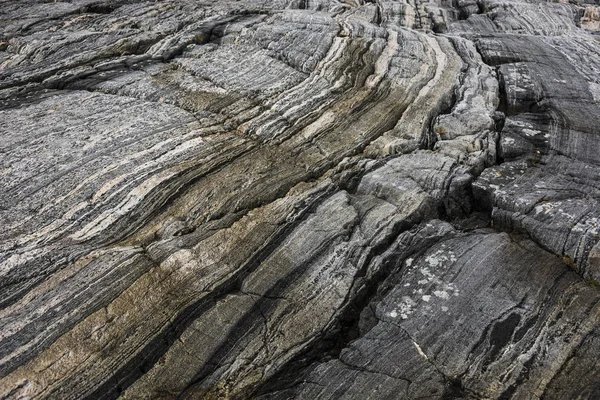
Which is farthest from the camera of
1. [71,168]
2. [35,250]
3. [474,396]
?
[71,168]

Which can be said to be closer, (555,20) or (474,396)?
(474,396)

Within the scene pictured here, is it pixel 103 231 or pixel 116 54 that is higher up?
pixel 116 54

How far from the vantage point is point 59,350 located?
631 centimetres

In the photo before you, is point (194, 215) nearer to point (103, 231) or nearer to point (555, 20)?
point (103, 231)

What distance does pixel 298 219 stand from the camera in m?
8.39

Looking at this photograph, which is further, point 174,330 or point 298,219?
point 298,219

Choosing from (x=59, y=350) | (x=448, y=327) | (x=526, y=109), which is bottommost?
(x=59, y=350)

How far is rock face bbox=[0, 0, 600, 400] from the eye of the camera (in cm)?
628

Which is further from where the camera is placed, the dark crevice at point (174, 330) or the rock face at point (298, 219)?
the rock face at point (298, 219)

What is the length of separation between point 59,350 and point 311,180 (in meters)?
5.53

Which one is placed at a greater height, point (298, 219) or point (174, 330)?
point (298, 219)

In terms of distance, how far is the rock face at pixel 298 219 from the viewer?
628 cm

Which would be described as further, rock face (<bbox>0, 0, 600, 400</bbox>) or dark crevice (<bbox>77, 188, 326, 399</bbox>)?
rock face (<bbox>0, 0, 600, 400</bbox>)

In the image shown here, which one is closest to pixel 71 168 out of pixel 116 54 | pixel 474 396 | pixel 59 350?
pixel 59 350
